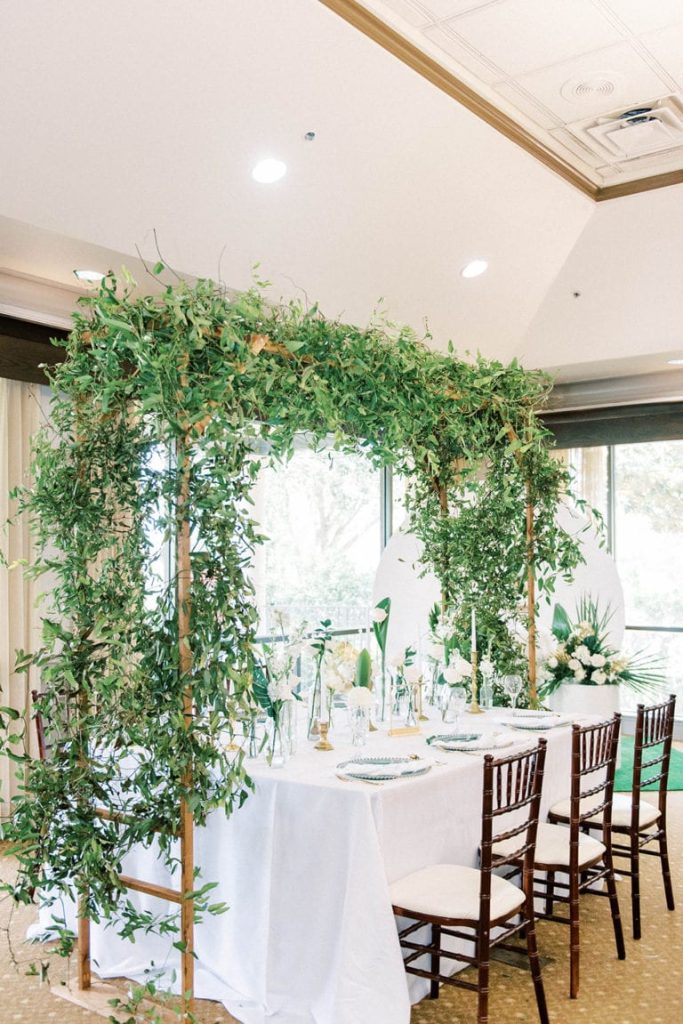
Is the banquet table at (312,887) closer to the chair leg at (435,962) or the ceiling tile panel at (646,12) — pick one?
the chair leg at (435,962)

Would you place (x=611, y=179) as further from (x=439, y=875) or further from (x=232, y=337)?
(x=439, y=875)

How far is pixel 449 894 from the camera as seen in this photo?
3111mm

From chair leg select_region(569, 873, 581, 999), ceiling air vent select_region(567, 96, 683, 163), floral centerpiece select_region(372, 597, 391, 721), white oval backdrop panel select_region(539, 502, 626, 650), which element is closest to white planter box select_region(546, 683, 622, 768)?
white oval backdrop panel select_region(539, 502, 626, 650)

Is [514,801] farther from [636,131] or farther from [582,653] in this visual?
[636,131]

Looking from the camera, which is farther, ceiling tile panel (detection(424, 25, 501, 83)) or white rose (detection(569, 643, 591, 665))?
white rose (detection(569, 643, 591, 665))

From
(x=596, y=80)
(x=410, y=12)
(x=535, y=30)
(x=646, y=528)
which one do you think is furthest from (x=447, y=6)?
(x=646, y=528)

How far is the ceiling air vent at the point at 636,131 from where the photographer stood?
519 centimetres

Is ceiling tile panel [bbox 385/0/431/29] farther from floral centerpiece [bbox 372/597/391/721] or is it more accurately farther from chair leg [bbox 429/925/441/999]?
chair leg [bbox 429/925/441/999]

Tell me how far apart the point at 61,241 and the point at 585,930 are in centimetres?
376

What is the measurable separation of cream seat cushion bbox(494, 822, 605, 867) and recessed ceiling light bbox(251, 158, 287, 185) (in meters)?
3.15

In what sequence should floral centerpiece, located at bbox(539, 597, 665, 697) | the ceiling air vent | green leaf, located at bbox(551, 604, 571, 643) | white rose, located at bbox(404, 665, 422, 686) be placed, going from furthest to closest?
1. green leaf, located at bbox(551, 604, 571, 643)
2. floral centerpiece, located at bbox(539, 597, 665, 697)
3. the ceiling air vent
4. white rose, located at bbox(404, 665, 422, 686)

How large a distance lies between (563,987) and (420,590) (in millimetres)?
4377

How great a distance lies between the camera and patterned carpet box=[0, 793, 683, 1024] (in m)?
3.30

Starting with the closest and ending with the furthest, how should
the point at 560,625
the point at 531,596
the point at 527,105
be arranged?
the point at 531,596
the point at 527,105
the point at 560,625
